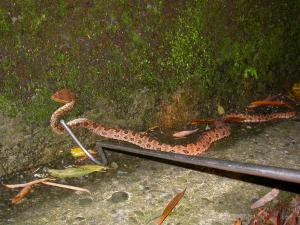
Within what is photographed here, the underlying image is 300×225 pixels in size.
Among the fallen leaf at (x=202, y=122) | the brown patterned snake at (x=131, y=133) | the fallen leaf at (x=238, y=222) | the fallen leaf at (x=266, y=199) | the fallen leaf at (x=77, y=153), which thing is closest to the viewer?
the fallen leaf at (x=238, y=222)

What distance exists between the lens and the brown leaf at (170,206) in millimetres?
3055

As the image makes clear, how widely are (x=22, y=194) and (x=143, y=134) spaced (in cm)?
139

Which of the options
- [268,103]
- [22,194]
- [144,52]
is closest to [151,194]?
[22,194]

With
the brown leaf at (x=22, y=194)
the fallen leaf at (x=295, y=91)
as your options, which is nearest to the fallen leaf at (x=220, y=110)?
the fallen leaf at (x=295, y=91)

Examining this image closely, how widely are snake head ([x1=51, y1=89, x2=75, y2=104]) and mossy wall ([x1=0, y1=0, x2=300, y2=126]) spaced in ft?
0.19

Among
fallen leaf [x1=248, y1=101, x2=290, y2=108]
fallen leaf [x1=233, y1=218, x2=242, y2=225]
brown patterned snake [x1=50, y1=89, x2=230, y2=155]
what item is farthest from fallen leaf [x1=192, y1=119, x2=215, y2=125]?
fallen leaf [x1=233, y1=218, x2=242, y2=225]

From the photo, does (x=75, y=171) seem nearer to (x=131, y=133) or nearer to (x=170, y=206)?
(x=131, y=133)

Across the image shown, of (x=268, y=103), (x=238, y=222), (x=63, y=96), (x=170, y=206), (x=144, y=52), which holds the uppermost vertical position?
(x=144, y=52)

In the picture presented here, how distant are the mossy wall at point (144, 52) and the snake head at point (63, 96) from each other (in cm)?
6

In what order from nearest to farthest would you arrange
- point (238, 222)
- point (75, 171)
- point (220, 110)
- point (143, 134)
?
point (238, 222), point (75, 171), point (143, 134), point (220, 110)

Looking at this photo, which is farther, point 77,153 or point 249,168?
point 77,153

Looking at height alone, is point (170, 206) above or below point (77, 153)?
below

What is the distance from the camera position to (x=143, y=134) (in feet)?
13.9

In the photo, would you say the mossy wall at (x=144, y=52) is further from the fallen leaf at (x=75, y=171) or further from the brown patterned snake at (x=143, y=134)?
the fallen leaf at (x=75, y=171)
